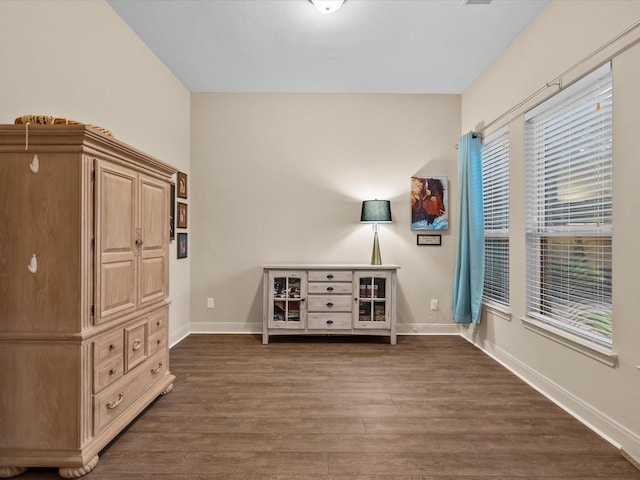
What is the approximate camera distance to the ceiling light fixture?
2.56m

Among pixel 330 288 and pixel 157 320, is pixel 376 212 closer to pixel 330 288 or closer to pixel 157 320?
pixel 330 288

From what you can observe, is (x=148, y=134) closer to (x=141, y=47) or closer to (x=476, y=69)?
(x=141, y=47)

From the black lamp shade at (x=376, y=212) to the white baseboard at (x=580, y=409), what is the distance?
5.50ft

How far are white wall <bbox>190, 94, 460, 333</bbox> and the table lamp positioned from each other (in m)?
0.25

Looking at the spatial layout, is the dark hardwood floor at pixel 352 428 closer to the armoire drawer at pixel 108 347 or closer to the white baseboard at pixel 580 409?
the white baseboard at pixel 580 409

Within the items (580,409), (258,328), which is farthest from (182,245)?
(580,409)

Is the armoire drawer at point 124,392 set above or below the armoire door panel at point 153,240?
below

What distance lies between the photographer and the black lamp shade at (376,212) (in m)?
3.89

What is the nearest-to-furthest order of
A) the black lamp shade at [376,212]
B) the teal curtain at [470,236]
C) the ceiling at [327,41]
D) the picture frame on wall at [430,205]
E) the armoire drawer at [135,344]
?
1. the armoire drawer at [135,344]
2. the ceiling at [327,41]
3. the teal curtain at [470,236]
4. the black lamp shade at [376,212]
5. the picture frame on wall at [430,205]

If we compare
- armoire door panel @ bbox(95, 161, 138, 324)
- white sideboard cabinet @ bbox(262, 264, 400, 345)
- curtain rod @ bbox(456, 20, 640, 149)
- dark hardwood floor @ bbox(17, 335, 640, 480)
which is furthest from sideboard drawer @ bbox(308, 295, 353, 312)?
curtain rod @ bbox(456, 20, 640, 149)

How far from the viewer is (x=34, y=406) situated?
166 centimetres

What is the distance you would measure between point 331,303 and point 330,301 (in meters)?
0.02

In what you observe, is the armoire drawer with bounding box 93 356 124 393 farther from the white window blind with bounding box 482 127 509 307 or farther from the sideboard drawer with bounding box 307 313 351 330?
the white window blind with bounding box 482 127 509 307

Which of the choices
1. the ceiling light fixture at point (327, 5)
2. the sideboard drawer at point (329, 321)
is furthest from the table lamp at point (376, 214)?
the ceiling light fixture at point (327, 5)
